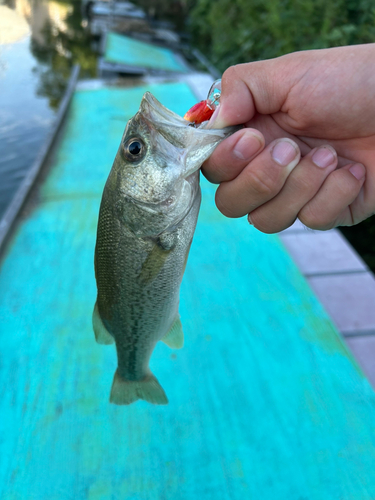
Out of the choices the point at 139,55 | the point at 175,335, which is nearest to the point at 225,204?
the point at 175,335

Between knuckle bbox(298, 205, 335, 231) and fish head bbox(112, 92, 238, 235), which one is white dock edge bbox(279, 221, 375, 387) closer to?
knuckle bbox(298, 205, 335, 231)

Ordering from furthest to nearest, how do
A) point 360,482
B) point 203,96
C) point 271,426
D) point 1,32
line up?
point 1,32 → point 203,96 → point 271,426 → point 360,482

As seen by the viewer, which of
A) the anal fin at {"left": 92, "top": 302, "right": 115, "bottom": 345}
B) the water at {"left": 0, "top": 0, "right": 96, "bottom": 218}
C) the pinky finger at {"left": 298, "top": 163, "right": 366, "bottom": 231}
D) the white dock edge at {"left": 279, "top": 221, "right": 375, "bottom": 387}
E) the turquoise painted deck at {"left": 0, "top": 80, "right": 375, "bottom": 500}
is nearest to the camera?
the pinky finger at {"left": 298, "top": 163, "right": 366, "bottom": 231}

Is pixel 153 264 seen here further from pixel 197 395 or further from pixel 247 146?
pixel 197 395

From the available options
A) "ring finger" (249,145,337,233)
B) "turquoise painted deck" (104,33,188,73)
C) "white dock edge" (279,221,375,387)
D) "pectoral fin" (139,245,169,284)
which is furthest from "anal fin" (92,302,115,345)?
"turquoise painted deck" (104,33,188,73)

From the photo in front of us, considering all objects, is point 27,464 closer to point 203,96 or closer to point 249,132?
point 249,132

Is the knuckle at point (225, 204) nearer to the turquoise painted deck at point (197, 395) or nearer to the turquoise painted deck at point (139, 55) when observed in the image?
the turquoise painted deck at point (197, 395)

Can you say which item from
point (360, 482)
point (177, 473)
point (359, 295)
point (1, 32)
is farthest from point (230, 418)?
point (1, 32)

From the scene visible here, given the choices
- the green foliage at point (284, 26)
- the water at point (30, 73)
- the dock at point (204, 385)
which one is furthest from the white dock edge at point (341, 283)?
the water at point (30, 73)
